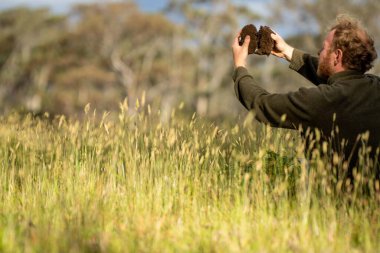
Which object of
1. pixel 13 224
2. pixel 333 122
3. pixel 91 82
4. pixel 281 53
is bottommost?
pixel 91 82

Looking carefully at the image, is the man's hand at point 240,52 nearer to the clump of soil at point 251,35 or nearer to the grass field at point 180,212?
the clump of soil at point 251,35

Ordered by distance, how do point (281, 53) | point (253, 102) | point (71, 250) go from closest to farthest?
point (71, 250)
point (253, 102)
point (281, 53)

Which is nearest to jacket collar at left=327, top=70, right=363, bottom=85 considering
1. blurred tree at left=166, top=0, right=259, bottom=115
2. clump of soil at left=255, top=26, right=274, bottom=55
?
clump of soil at left=255, top=26, right=274, bottom=55

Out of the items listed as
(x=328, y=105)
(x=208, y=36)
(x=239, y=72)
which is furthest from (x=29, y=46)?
(x=328, y=105)

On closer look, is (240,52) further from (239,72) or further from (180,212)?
(180,212)

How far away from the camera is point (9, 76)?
34094 mm

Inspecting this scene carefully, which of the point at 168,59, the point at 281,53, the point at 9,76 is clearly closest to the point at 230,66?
the point at 168,59

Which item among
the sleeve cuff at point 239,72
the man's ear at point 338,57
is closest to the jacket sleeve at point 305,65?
the man's ear at point 338,57

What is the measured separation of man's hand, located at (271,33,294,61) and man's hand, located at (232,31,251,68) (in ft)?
2.05

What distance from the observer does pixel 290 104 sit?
2900 mm

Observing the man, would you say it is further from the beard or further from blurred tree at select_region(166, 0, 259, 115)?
blurred tree at select_region(166, 0, 259, 115)

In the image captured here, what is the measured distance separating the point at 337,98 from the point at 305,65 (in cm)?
91

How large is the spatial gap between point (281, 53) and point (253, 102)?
40.6 inches

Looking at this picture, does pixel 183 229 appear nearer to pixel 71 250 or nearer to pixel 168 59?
pixel 71 250
